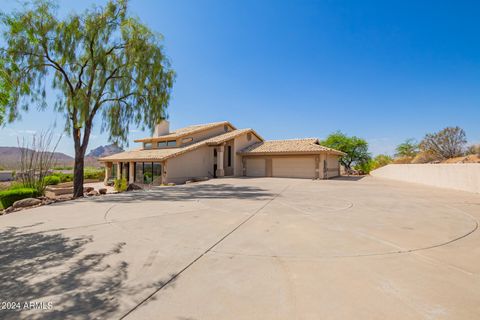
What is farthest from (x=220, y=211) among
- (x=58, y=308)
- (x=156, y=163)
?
(x=156, y=163)

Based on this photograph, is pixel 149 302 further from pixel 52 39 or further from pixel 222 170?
pixel 222 170

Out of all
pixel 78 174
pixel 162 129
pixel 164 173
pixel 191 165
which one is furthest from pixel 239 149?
pixel 78 174

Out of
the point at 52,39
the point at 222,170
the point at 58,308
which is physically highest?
the point at 52,39

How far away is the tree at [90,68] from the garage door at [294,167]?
12.5 metres

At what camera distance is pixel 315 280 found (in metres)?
3.26

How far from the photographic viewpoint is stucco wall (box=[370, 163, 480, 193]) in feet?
44.0

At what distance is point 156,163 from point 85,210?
13.4 metres

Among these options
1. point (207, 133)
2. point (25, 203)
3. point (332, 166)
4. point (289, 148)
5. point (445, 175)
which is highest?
point (207, 133)

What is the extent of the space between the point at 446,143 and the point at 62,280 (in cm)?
3830

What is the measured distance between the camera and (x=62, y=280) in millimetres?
3281

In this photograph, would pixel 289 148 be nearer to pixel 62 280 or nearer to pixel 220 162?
pixel 220 162

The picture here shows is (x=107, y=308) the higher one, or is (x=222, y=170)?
(x=222, y=170)

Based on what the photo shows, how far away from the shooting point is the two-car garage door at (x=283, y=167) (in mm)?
22172

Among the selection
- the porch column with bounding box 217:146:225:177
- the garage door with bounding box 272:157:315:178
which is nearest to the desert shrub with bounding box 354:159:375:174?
the garage door with bounding box 272:157:315:178
